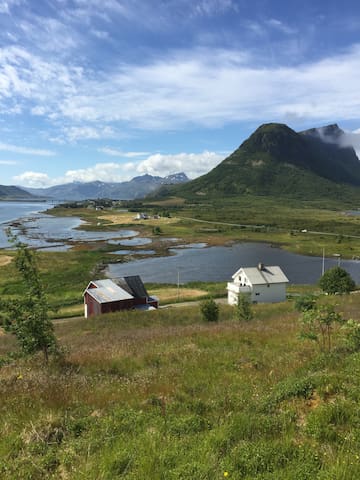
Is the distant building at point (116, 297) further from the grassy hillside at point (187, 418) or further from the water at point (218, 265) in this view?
the grassy hillside at point (187, 418)

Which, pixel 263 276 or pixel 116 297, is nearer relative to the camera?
pixel 116 297

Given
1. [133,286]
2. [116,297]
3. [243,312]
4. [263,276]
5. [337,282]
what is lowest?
[116,297]

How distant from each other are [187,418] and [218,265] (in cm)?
7657

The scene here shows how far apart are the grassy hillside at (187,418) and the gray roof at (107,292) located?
3199 centimetres

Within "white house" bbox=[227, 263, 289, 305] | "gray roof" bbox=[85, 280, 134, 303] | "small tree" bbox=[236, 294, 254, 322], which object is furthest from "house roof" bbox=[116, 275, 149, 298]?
"small tree" bbox=[236, 294, 254, 322]

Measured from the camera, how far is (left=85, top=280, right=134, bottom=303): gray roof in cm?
4191

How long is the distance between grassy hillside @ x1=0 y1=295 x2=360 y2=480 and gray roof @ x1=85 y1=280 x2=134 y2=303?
32.0 meters

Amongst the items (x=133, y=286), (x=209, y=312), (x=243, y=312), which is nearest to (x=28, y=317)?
(x=243, y=312)

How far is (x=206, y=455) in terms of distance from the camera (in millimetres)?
4875

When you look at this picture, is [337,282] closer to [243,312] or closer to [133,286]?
[243,312]

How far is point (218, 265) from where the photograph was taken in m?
82.0

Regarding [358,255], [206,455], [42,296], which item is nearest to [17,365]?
[42,296]

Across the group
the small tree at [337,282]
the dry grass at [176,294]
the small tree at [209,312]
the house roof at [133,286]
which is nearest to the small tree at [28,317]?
the small tree at [209,312]

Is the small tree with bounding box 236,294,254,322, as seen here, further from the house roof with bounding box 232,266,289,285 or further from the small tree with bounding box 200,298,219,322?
the house roof with bounding box 232,266,289,285
